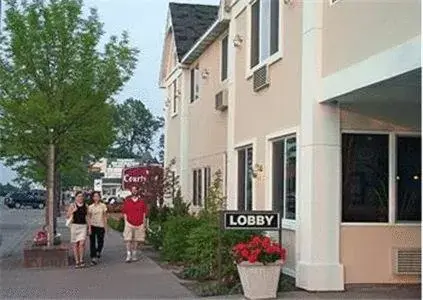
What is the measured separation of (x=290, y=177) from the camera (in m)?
14.6

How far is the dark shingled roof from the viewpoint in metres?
31.2

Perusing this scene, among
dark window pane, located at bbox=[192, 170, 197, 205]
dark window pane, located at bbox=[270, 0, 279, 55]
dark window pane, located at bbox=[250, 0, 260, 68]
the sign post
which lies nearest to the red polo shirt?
dark window pane, located at bbox=[250, 0, 260, 68]

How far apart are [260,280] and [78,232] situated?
6.52 m

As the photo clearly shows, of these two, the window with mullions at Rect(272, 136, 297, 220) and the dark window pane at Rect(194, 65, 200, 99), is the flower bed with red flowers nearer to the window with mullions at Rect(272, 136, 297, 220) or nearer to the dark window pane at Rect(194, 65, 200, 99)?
the window with mullions at Rect(272, 136, 297, 220)

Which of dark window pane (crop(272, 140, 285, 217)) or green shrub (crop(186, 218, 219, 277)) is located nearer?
green shrub (crop(186, 218, 219, 277))

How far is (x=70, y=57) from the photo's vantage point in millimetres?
18672

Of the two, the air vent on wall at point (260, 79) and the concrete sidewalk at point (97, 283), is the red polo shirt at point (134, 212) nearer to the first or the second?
the concrete sidewalk at point (97, 283)

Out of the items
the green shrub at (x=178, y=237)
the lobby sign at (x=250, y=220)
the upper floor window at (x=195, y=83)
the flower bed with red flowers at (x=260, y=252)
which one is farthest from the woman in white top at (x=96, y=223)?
the upper floor window at (x=195, y=83)

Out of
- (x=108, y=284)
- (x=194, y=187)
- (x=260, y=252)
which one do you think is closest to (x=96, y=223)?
(x=108, y=284)

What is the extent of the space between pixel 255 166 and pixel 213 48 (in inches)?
329

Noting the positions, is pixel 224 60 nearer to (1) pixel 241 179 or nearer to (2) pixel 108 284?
(1) pixel 241 179

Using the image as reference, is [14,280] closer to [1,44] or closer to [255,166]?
[255,166]

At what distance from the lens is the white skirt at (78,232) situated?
17469 mm

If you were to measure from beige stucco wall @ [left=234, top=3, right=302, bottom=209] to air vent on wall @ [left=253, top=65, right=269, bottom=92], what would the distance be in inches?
4.6
